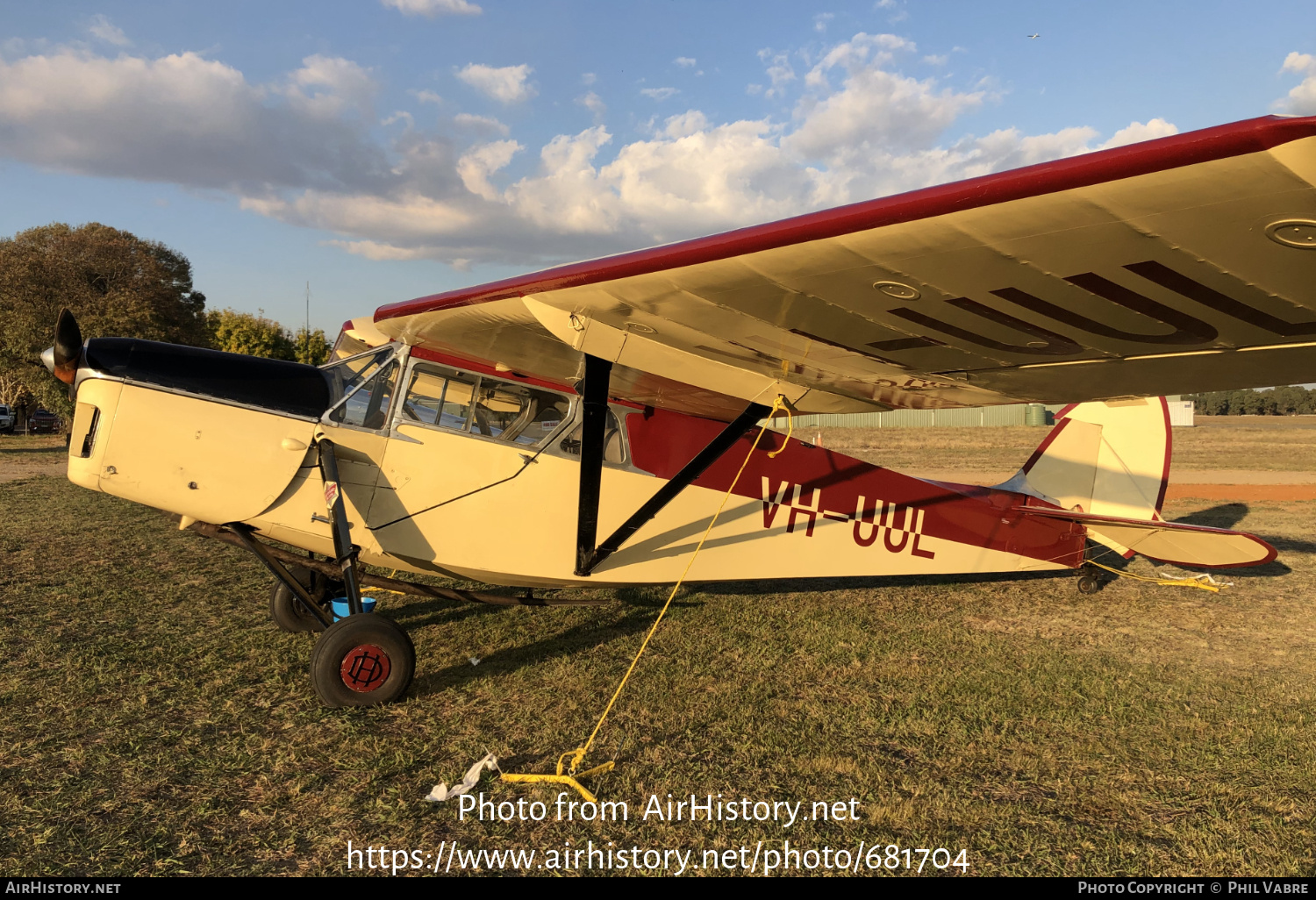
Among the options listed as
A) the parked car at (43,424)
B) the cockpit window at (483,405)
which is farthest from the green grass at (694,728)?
the parked car at (43,424)

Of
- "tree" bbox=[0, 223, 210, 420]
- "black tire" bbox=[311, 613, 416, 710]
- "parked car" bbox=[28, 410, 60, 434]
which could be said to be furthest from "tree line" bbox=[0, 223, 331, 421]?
"black tire" bbox=[311, 613, 416, 710]

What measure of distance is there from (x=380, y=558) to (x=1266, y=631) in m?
7.13

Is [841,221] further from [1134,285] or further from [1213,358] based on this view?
[1213,358]

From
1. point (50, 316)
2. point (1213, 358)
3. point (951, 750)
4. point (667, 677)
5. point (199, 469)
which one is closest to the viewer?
point (1213, 358)

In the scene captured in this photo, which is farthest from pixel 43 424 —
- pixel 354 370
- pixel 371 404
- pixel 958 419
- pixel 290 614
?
pixel 958 419

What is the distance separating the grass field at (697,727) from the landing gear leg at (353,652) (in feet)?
0.42

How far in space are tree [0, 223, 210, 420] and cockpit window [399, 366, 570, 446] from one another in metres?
22.5

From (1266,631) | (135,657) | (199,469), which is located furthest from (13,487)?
(1266,631)

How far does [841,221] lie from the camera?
228cm

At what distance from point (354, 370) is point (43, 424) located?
4247cm

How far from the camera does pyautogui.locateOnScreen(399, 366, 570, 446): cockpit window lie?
4820 millimetres

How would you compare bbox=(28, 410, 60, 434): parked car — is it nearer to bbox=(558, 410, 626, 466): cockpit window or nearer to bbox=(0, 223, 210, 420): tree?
bbox=(0, 223, 210, 420): tree

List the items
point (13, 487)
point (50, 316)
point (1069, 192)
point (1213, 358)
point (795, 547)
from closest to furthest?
1. point (1069, 192)
2. point (1213, 358)
3. point (795, 547)
4. point (13, 487)
5. point (50, 316)

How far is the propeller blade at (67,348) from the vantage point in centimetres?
424
